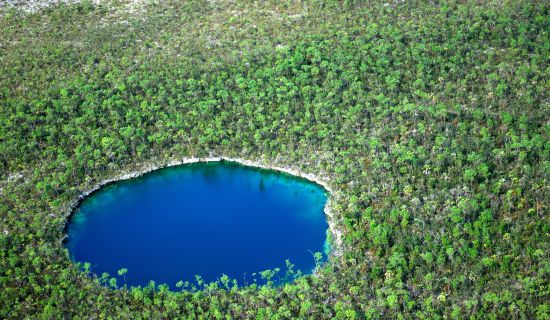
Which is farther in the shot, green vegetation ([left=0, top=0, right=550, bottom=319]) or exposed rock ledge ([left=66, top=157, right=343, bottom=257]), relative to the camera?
exposed rock ledge ([left=66, top=157, right=343, bottom=257])

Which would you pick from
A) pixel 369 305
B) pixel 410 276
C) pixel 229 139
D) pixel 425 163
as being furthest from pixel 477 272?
pixel 229 139

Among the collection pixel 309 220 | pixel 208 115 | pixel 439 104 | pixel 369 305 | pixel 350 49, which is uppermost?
pixel 350 49

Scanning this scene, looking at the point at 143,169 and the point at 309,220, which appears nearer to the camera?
the point at 309,220

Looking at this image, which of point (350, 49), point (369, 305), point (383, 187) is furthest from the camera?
point (350, 49)

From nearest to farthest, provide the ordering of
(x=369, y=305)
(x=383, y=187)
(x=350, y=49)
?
1. (x=369, y=305)
2. (x=383, y=187)
3. (x=350, y=49)

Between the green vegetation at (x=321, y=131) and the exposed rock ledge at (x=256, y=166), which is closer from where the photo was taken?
the green vegetation at (x=321, y=131)

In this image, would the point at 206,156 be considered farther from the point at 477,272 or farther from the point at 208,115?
the point at 477,272

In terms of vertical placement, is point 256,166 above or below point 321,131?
below

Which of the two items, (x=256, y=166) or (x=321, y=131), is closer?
(x=256, y=166)
